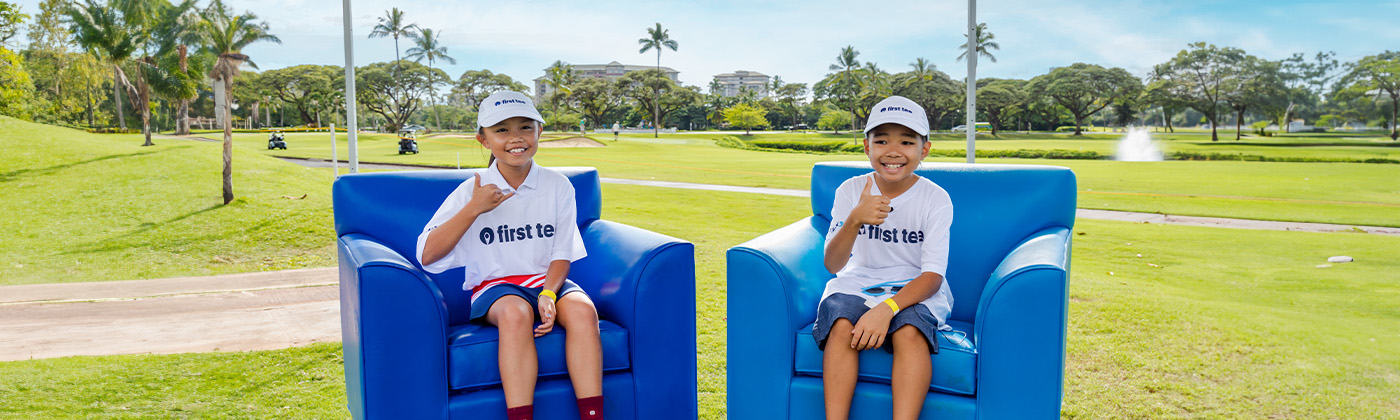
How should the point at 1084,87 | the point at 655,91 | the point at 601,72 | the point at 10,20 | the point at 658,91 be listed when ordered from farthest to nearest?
the point at 601,72, the point at 655,91, the point at 658,91, the point at 1084,87, the point at 10,20

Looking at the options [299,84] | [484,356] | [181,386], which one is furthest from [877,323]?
[299,84]

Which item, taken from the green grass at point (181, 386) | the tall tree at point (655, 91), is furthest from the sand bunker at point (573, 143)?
the green grass at point (181, 386)

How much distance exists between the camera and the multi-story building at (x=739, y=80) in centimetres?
5119

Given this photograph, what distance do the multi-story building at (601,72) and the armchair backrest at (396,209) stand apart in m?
35.2

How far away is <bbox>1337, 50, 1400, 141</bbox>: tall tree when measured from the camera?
17672 mm

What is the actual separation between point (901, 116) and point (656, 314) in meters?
0.80

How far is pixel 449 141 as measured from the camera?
1147 inches

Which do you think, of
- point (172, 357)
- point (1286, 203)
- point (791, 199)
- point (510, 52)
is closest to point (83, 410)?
point (172, 357)

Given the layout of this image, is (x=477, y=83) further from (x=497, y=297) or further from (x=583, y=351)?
(x=583, y=351)

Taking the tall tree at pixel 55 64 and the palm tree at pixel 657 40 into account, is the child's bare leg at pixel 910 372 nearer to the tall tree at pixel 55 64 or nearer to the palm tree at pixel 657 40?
the tall tree at pixel 55 64

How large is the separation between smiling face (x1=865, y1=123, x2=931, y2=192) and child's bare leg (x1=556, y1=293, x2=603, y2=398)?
81cm

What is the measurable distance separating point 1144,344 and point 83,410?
11.9ft

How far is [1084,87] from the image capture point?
116 feet

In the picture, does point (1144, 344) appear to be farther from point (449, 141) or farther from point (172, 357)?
point (449, 141)
